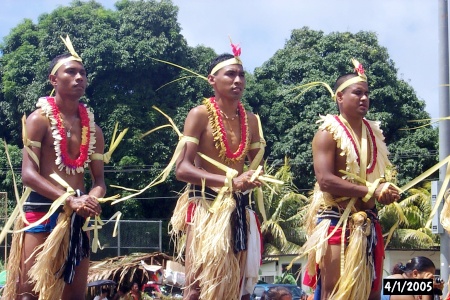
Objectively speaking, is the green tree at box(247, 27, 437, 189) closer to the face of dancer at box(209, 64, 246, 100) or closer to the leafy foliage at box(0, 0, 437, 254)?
the leafy foliage at box(0, 0, 437, 254)

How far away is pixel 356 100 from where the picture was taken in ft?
19.1

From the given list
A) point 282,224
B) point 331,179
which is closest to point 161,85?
point 282,224

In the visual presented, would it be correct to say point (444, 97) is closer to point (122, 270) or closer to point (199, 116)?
point (199, 116)

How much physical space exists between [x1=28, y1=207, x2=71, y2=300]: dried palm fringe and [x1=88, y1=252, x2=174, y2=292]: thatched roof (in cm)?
818

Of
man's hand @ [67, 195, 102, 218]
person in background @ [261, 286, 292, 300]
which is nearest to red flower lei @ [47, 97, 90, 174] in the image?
man's hand @ [67, 195, 102, 218]

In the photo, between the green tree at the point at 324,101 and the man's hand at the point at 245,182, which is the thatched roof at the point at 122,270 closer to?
the man's hand at the point at 245,182

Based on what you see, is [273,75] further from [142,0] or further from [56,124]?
[56,124]

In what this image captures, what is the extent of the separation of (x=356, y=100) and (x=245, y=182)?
1032 millimetres

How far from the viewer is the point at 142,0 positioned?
88.5 feet

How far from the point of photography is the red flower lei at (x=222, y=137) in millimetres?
5773

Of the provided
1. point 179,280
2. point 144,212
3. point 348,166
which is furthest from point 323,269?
point 144,212

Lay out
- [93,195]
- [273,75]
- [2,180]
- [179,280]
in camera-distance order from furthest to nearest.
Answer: [273,75], [2,180], [179,280], [93,195]

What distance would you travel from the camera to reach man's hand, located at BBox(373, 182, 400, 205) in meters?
5.40

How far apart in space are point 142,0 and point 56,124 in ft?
70.9
